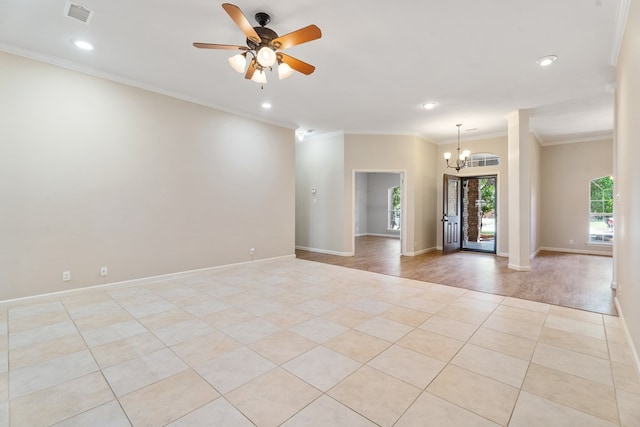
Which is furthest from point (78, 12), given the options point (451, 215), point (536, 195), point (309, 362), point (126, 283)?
point (536, 195)

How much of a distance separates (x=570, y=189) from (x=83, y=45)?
1075 cm

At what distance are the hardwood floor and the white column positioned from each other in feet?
1.29

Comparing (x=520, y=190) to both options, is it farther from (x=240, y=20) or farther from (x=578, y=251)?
(x=240, y=20)

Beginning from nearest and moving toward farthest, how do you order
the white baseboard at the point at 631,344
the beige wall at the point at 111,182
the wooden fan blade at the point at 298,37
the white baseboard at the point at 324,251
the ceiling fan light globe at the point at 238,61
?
the white baseboard at the point at 631,344
the wooden fan blade at the point at 298,37
the ceiling fan light globe at the point at 238,61
the beige wall at the point at 111,182
the white baseboard at the point at 324,251

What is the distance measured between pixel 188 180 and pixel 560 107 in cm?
688

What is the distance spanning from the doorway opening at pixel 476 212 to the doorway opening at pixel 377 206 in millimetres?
2627

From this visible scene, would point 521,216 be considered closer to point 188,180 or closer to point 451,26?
point 451,26

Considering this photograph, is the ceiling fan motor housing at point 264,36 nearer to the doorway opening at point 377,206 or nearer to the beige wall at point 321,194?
the beige wall at point 321,194

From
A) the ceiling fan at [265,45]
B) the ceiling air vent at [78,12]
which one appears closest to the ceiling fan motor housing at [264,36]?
the ceiling fan at [265,45]

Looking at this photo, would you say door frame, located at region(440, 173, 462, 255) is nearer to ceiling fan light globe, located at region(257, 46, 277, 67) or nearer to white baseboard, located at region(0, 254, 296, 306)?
white baseboard, located at region(0, 254, 296, 306)

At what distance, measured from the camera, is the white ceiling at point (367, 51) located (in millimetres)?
2777

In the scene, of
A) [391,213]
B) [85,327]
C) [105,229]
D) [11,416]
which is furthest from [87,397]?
[391,213]

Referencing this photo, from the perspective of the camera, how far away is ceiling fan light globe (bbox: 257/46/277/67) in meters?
2.75

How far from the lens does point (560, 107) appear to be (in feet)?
17.6
